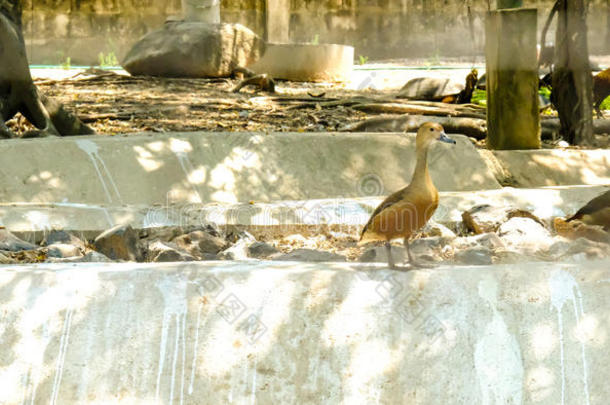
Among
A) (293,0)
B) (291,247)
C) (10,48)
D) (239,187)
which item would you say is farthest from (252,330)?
(293,0)

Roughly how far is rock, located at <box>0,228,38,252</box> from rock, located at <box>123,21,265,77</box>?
8.28m

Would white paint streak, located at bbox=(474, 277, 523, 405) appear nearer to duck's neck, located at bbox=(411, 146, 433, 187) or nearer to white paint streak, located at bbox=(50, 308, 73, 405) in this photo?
duck's neck, located at bbox=(411, 146, 433, 187)

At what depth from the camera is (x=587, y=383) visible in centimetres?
382

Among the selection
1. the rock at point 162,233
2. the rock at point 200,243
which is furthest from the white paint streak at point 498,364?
the rock at point 162,233

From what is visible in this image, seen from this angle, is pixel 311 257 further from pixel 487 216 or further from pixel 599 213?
pixel 599 213

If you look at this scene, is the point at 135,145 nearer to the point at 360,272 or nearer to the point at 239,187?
the point at 239,187

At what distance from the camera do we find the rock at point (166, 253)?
5.90 metres

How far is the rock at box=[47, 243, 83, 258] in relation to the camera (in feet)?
19.4

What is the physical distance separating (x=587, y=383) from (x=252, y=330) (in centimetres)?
144

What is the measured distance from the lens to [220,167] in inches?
321

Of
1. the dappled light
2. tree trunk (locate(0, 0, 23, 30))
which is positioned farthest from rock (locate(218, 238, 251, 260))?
tree trunk (locate(0, 0, 23, 30))

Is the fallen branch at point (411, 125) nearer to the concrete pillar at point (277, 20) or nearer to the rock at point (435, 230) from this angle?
the rock at point (435, 230)

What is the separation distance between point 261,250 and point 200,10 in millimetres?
9799

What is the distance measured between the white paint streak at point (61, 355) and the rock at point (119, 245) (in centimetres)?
213
